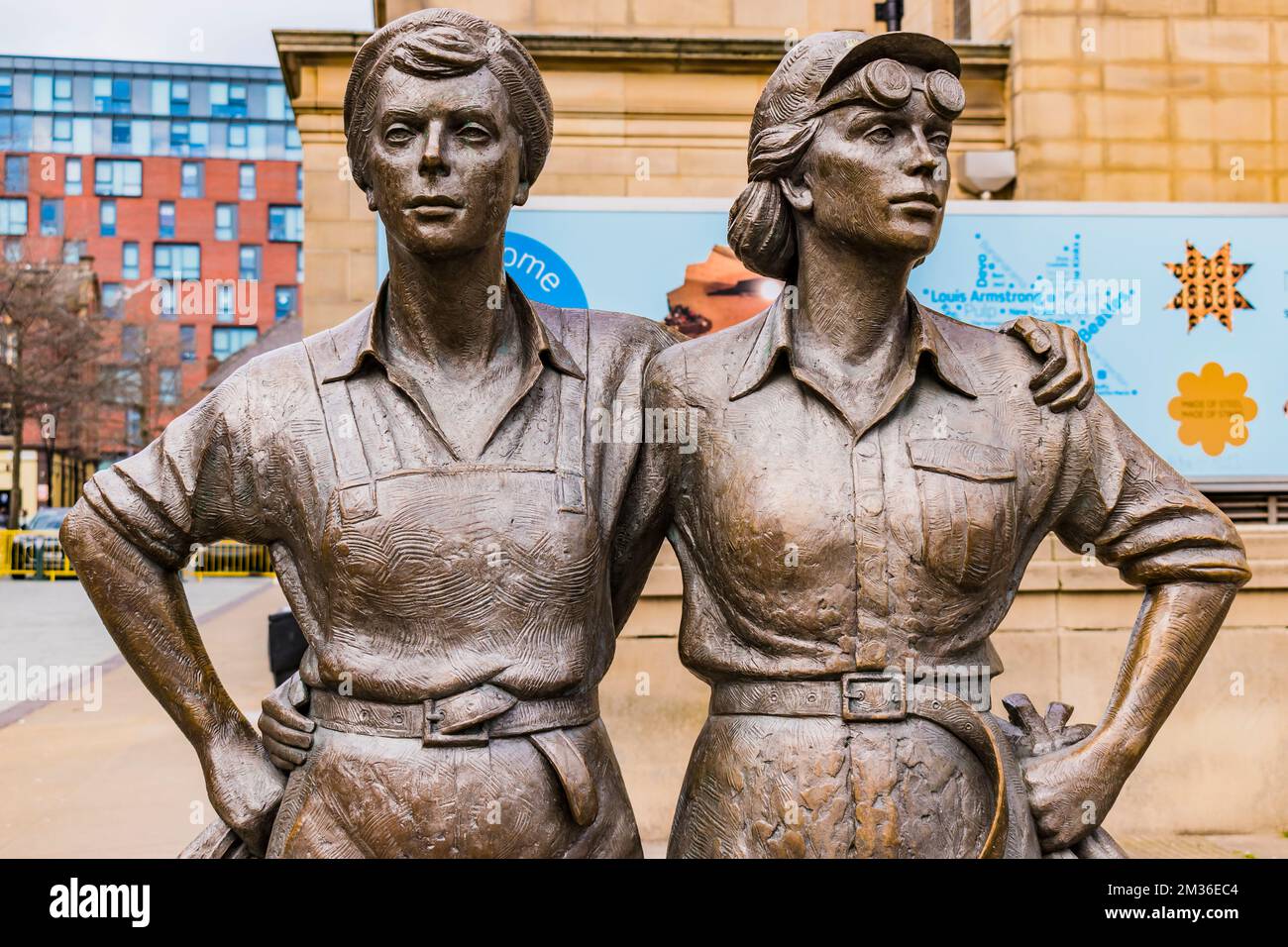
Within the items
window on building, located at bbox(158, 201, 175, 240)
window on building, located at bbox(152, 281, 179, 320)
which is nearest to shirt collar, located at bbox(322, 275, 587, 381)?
window on building, located at bbox(152, 281, 179, 320)

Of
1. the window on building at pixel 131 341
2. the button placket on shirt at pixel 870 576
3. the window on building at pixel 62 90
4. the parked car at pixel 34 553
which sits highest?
the window on building at pixel 62 90

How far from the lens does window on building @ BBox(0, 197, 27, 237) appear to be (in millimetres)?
57656

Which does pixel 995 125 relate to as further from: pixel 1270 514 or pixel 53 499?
pixel 53 499

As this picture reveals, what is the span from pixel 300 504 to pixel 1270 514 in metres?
6.05

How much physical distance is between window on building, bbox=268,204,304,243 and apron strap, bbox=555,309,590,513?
6654 centimetres

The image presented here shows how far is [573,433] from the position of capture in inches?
102

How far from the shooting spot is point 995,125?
7688mm

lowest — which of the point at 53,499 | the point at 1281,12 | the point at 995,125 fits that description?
the point at 53,499

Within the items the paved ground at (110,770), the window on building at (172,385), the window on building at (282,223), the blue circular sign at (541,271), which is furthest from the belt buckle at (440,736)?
the window on building at (282,223)

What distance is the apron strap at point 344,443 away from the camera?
2482 mm

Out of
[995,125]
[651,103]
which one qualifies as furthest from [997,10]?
[651,103]

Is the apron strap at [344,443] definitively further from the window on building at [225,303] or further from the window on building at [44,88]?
the window on building at [44,88]

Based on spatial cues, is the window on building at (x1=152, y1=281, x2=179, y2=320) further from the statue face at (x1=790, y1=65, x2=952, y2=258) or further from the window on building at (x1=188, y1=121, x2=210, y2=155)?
the statue face at (x1=790, y1=65, x2=952, y2=258)

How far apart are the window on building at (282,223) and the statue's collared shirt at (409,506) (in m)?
66.5
